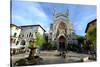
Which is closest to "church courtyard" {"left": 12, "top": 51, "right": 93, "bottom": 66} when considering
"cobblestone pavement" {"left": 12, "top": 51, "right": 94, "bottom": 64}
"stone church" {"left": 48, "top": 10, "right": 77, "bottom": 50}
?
"cobblestone pavement" {"left": 12, "top": 51, "right": 94, "bottom": 64}

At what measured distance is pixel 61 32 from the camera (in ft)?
7.73

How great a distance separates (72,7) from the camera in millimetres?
2391

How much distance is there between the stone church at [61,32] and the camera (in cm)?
231

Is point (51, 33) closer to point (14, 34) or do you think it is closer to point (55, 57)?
point (55, 57)

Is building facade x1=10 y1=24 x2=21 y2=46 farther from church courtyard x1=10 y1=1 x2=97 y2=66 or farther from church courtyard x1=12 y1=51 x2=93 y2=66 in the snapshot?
church courtyard x1=12 y1=51 x2=93 y2=66

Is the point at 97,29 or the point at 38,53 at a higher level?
the point at 97,29

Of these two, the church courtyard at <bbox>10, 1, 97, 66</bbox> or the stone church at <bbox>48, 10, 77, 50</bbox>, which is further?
the stone church at <bbox>48, 10, 77, 50</bbox>

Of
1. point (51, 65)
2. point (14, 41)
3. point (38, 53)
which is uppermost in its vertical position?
point (14, 41)

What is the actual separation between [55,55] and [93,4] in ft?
2.60

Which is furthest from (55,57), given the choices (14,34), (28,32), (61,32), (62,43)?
(14,34)

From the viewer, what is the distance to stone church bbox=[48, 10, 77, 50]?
231cm
